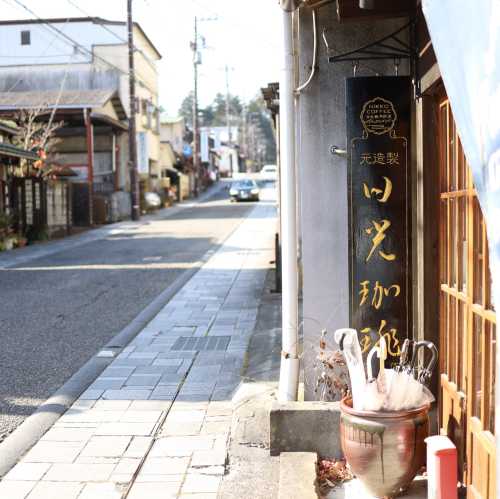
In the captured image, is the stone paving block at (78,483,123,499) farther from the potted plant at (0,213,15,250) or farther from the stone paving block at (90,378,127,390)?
the potted plant at (0,213,15,250)

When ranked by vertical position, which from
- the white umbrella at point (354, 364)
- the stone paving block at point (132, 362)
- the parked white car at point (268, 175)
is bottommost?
the stone paving block at point (132, 362)

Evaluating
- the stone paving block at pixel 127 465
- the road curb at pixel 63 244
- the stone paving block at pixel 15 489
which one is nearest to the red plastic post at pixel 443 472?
the stone paving block at pixel 127 465

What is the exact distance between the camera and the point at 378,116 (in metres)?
5.21

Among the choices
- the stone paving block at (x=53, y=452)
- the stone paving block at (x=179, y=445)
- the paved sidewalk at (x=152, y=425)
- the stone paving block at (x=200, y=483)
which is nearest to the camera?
the stone paving block at (x=200, y=483)

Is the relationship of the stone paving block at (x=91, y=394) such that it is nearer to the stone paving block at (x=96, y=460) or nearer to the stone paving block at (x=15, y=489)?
the stone paving block at (x=96, y=460)

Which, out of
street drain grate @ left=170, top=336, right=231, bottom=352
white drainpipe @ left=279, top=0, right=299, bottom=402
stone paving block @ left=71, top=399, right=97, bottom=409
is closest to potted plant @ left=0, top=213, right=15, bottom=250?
street drain grate @ left=170, top=336, right=231, bottom=352

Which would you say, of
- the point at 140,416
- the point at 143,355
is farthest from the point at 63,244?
the point at 140,416

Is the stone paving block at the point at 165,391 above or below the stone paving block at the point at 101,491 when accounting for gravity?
above

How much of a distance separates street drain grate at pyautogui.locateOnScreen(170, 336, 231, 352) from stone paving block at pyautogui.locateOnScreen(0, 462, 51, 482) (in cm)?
381

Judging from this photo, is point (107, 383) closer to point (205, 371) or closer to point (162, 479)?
point (205, 371)

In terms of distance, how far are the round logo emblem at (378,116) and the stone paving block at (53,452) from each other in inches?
123

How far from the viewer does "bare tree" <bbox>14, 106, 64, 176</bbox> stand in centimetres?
2666

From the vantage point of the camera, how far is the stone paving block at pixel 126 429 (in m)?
5.94

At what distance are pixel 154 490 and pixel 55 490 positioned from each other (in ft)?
2.07
